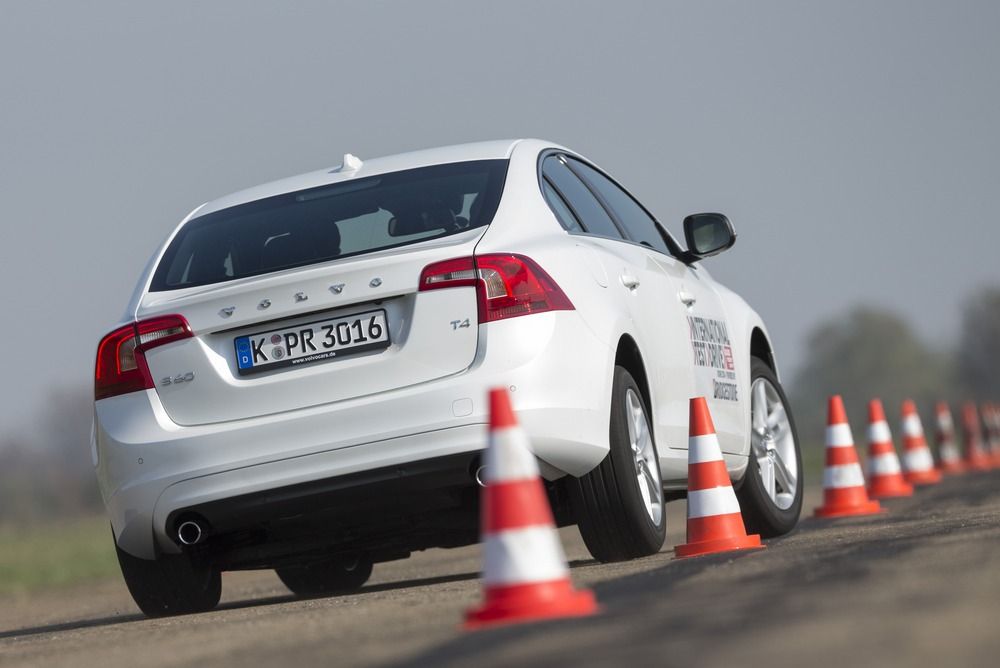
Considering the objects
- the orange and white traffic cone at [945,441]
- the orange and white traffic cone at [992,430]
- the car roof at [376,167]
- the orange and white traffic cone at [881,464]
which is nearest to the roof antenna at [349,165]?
the car roof at [376,167]

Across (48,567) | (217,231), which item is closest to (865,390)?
(48,567)

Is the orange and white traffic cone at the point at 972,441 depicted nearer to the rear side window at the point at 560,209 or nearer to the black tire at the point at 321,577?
the black tire at the point at 321,577

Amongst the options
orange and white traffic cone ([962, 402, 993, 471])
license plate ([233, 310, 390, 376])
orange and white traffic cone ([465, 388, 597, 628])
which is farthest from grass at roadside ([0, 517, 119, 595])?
orange and white traffic cone ([465, 388, 597, 628])

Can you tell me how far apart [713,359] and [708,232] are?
681 millimetres

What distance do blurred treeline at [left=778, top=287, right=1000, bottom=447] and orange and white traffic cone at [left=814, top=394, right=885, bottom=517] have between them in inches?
4890

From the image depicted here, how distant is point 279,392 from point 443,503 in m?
0.76

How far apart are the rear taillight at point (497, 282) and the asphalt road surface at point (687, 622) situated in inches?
40.5

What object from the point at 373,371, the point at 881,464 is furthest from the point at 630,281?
the point at 881,464

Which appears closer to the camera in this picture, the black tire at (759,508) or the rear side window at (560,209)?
the rear side window at (560,209)

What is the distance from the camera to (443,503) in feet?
23.0

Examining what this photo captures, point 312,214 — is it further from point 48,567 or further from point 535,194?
point 48,567

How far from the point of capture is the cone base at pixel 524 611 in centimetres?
515

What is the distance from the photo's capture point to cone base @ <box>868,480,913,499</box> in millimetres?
14430

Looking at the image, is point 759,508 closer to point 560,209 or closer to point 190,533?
point 560,209
